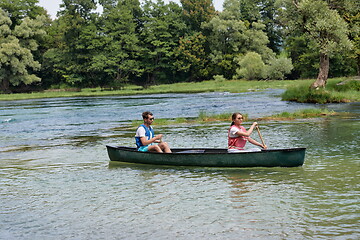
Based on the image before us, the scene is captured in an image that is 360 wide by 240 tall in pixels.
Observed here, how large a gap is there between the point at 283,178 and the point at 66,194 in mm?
5220

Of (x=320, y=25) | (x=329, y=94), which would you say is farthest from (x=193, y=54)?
(x=329, y=94)

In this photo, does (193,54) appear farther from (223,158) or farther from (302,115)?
(223,158)

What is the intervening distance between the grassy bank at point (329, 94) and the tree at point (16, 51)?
4538 cm

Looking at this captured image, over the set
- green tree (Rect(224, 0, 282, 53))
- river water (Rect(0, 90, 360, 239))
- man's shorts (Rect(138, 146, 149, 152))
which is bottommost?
river water (Rect(0, 90, 360, 239))

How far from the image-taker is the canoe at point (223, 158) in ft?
40.0

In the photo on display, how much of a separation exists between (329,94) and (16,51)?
49.2 meters

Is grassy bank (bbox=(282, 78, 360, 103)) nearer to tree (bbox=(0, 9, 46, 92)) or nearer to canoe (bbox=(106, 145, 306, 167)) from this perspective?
canoe (bbox=(106, 145, 306, 167))

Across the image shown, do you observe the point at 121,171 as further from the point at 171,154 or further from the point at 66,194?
the point at 66,194

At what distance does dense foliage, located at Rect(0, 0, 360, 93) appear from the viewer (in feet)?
233

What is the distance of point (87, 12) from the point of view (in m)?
81.6

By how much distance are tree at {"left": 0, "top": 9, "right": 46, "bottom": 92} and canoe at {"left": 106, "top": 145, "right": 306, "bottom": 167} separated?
191 ft

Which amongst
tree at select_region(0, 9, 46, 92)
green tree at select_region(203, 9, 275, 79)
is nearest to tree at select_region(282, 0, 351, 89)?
green tree at select_region(203, 9, 275, 79)

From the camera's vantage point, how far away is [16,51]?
221 ft

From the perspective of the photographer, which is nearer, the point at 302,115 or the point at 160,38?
the point at 302,115
